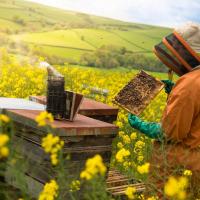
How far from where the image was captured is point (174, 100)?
4348 millimetres

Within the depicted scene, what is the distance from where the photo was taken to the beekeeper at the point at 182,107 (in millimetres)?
4297

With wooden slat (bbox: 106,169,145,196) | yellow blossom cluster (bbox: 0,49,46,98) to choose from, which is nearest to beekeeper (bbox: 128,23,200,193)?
wooden slat (bbox: 106,169,145,196)

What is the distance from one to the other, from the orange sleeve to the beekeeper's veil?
0.24 meters

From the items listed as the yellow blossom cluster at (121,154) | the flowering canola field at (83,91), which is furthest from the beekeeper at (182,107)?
the flowering canola field at (83,91)

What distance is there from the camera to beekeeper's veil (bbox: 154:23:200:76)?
450 cm

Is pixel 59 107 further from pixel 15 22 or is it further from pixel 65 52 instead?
pixel 15 22

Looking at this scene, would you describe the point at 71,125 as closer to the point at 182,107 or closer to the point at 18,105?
the point at 18,105

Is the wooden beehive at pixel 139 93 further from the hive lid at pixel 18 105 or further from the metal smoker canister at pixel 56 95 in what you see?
the hive lid at pixel 18 105

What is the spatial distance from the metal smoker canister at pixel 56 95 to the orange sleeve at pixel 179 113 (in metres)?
0.98

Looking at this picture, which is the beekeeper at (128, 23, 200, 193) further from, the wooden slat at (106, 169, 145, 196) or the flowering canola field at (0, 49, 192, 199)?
the flowering canola field at (0, 49, 192, 199)

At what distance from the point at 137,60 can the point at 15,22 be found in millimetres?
5221

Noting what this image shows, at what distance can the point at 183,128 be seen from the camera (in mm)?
4379

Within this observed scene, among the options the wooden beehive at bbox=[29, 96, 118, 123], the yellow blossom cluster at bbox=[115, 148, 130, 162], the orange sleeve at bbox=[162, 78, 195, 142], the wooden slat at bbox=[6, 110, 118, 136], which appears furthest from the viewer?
the wooden beehive at bbox=[29, 96, 118, 123]

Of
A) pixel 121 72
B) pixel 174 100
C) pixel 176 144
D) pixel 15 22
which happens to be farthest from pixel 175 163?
pixel 15 22
